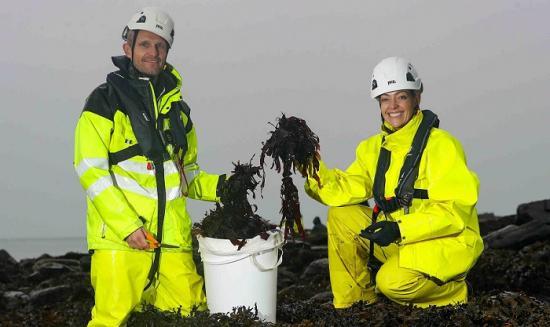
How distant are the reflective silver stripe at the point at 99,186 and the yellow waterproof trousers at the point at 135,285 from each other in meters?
0.52

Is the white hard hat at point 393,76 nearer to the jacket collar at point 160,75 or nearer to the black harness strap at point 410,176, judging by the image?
the black harness strap at point 410,176

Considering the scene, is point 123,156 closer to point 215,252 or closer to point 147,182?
point 147,182

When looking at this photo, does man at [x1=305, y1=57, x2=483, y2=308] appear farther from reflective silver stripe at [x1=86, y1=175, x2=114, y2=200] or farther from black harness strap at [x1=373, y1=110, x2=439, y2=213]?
reflective silver stripe at [x1=86, y1=175, x2=114, y2=200]

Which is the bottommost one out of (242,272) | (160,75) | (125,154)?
(242,272)

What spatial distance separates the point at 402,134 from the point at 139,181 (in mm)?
2511

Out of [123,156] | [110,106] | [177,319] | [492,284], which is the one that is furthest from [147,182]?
[492,284]

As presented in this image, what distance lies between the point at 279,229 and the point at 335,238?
1145 millimetres

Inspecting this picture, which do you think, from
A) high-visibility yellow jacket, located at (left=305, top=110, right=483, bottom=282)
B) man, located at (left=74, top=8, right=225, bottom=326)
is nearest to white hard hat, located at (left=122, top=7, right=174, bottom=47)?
man, located at (left=74, top=8, right=225, bottom=326)

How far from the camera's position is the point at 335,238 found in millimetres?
6938

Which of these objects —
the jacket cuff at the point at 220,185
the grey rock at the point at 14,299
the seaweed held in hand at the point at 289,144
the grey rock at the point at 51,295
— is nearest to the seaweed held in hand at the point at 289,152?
the seaweed held in hand at the point at 289,144

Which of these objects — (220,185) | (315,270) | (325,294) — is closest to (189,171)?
(220,185)

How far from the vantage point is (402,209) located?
21.8 feet

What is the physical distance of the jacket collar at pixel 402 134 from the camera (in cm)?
674

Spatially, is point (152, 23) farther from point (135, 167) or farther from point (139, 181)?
point (139, 181)
